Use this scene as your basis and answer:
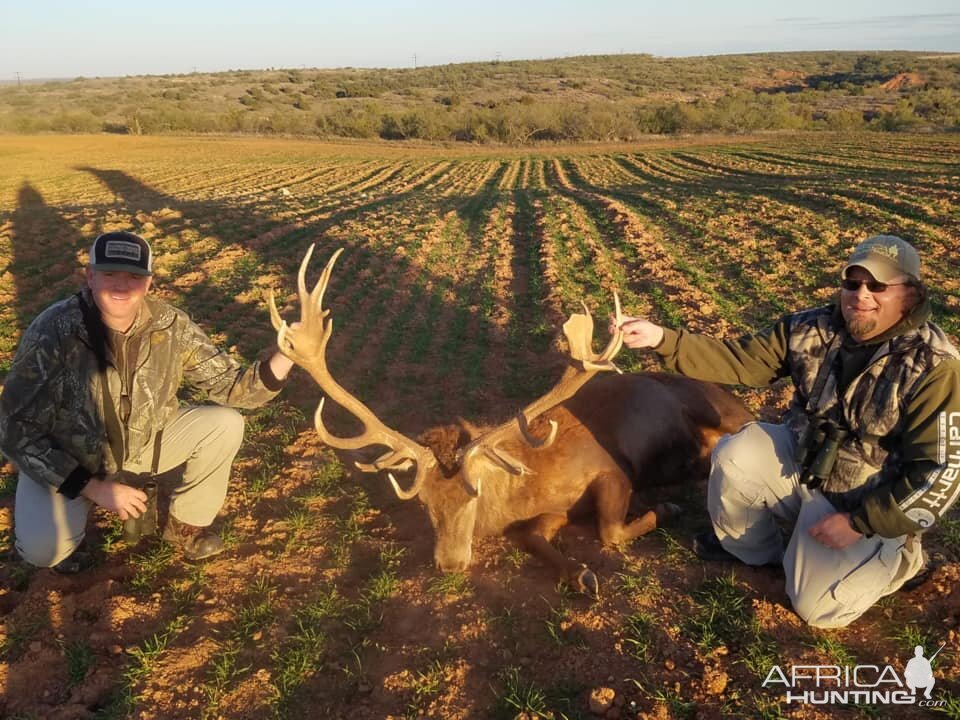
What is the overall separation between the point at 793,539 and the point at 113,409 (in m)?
4.06

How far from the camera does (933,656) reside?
333 cm

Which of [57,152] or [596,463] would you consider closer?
[596,463]

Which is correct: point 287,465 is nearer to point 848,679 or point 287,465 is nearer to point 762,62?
point 848,679

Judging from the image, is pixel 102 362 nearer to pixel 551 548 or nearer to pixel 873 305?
pixel 551 548

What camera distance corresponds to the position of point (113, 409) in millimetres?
4086

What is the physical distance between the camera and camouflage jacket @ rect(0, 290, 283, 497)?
3818mm

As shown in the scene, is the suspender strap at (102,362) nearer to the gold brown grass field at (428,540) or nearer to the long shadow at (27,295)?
the long shadow at (27,295)

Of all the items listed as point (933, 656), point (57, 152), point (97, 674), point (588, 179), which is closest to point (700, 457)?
point (933, 656)

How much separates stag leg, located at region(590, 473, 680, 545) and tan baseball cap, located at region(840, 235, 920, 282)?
2.17 m

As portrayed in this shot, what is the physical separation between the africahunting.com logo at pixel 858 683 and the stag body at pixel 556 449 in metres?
1.15

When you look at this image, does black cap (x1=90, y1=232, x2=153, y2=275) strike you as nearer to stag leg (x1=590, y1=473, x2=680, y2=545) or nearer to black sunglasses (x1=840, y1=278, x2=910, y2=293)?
stag leg (x1=590, y1=473, x2=680, y2=545)

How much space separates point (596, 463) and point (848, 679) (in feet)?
6.63

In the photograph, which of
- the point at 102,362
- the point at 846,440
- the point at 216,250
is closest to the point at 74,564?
the point at 102,362

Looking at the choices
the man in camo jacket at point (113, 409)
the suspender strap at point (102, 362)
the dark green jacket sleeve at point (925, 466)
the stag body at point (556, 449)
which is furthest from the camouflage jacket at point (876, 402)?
the suspender strap at point (102, 362)
